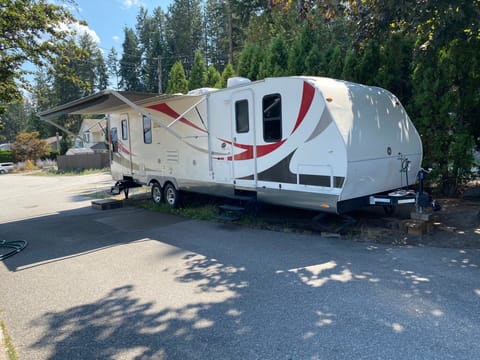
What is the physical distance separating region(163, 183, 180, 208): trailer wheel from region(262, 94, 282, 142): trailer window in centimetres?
370

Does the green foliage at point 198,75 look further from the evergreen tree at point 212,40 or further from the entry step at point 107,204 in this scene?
the evergreen tree at point 212,40

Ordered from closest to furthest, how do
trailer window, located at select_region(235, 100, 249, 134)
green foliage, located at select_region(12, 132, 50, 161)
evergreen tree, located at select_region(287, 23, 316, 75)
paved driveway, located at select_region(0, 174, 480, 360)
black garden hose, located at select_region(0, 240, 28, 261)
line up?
paved driveway, located at select_region(0, 174, 480, 360)
black garden hose, located at select_region(0, 240, 28, 261)
trailer window, located at select_region(235, 100, 249, 134)
evergreen tree, located at select_region(287, 23, 316, 75)
green foliage, located at select_region(12, 132, 50, 161)

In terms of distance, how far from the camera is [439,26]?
683 cm

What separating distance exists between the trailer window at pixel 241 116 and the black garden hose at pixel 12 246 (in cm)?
469

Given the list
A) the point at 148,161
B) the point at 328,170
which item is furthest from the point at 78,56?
the point at 328,170

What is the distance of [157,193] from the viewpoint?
1107 cm

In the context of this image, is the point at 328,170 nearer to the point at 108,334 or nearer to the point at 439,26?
the point at 439,26

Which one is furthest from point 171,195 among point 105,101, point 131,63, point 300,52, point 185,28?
point 131,63

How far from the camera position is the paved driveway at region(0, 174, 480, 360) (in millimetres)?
3367

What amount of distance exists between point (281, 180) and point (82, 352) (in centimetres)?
456

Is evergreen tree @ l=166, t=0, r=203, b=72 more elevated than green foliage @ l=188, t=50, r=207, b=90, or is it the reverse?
evergreen tree @ l=166, t=0, r=203, b=72

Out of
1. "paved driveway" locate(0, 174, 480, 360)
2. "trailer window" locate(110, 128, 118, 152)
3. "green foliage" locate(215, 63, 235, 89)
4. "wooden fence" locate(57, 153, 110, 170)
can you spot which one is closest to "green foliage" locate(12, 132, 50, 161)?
"wooden fence" locate(57, 153, 110, 170)

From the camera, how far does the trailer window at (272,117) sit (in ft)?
23.2

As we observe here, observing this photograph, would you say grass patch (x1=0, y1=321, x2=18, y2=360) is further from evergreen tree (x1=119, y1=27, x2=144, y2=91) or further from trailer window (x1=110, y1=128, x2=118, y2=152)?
evergreen tree (x1=119, y1=27, x2=144, y2=91)
